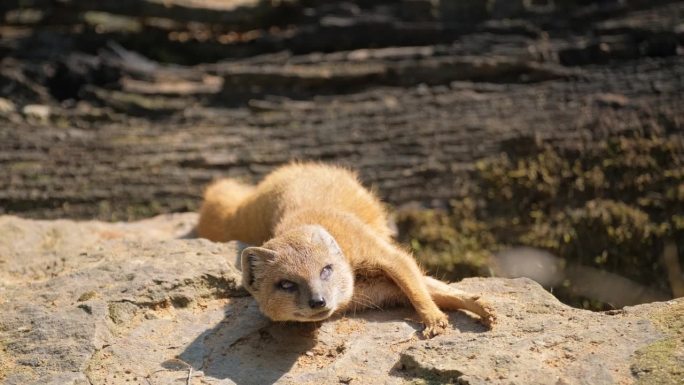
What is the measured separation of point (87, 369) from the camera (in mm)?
4391

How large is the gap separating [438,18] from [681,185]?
153 inches

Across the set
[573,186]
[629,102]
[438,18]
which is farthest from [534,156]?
[438,18]

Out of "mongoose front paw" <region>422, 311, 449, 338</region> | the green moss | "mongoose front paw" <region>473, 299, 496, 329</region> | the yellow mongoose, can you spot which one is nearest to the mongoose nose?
the yellow mongoose

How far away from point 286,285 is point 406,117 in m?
4.85

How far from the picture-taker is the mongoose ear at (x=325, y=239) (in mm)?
5004

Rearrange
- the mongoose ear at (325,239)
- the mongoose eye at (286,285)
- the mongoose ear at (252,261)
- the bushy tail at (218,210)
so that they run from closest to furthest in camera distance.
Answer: the mongoose eye at (286,285)
the mongoose ear at (252,261)
the mongoose ear at (325,239)
the bushy tail at (218,210)

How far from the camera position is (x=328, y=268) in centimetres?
487

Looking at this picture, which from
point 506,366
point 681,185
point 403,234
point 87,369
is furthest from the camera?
point 403,234

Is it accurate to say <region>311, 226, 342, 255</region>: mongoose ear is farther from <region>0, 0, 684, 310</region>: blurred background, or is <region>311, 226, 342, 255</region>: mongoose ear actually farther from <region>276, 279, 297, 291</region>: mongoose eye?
<region>0, 0, 684, 310</region>: blurred background

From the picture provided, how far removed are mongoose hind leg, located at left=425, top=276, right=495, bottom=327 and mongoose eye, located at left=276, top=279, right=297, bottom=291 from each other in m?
0.89

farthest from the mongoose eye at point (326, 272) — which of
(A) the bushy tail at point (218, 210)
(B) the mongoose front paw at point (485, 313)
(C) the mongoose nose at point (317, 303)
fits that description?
(A) the bushy tail at point (218, 210)

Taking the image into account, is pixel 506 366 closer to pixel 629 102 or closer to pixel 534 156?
pixel 534 156

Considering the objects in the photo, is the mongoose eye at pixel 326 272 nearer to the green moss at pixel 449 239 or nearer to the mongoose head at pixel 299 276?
the mongoose head at pixel 299 276

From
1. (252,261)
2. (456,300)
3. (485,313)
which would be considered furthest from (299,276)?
(485,313)
